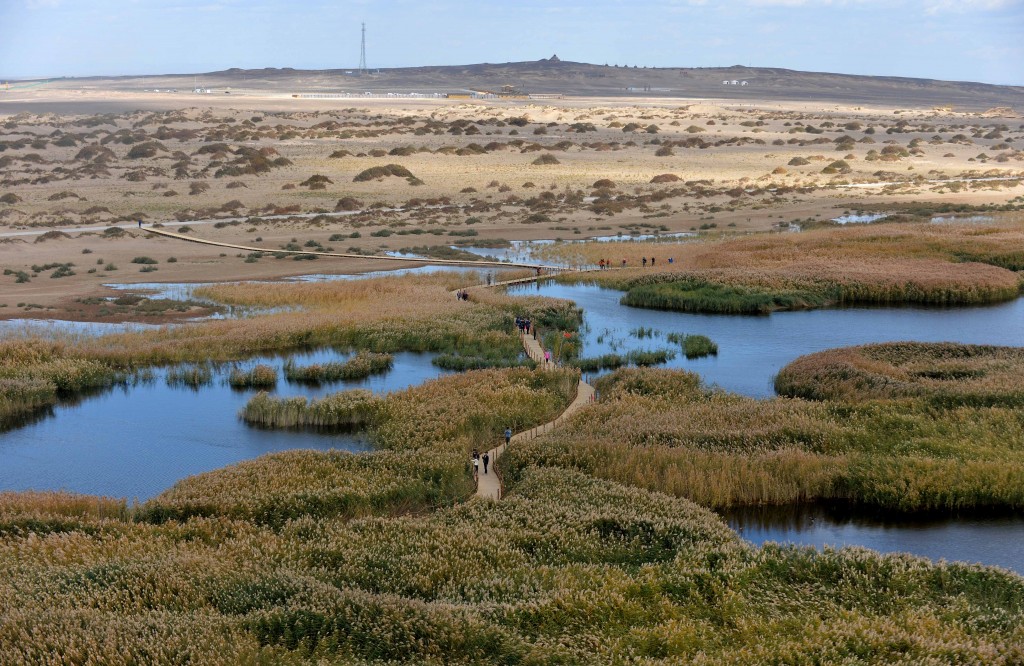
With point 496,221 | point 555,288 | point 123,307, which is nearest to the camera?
point 123,307

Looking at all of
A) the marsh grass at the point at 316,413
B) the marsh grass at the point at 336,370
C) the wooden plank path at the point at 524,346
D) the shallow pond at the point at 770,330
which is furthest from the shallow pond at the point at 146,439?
the shallow pond at the point at 770,330

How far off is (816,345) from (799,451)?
514 inches

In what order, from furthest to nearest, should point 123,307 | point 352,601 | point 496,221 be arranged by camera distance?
point 496,221
point 123,307
point 352,601

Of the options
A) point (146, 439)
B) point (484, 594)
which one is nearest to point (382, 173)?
point (146, 439)

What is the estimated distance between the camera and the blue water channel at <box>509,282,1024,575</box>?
21.7 metres

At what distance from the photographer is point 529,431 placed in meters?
28.2

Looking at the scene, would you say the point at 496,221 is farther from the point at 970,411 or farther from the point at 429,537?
the point at 429,537

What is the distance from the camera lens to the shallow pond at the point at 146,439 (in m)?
25.4

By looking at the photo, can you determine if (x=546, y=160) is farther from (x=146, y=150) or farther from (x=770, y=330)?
(x=770, y=330)

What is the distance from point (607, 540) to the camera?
19.8 metres

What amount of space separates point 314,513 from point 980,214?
57864 millimetres

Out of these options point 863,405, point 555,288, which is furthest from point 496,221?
point 863,405

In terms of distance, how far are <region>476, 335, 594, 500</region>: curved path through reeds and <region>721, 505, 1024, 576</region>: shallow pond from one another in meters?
A: 5.10

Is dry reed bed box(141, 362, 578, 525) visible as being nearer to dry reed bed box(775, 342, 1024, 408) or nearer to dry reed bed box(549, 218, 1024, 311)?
dry reed bed box(775, 342, 1024, 408)
